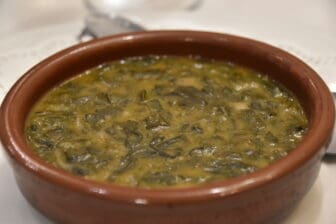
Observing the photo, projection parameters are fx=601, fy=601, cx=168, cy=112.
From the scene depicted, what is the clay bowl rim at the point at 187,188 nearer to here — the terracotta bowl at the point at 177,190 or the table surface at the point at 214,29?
the terracotta bowl at the point at 177,190

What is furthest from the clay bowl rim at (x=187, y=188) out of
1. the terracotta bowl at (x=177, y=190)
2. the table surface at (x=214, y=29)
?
the table surface at (x=214, y=29)

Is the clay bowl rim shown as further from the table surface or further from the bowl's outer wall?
the table surface

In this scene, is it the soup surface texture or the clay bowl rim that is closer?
the clay bowl rim

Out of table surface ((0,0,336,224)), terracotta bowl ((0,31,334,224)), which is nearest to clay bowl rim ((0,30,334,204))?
terracotta bowl ((0,31,334,224))

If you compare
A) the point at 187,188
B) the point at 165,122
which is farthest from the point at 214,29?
the point at 187,188

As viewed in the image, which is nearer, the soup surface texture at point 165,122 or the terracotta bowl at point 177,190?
the terracotta bowl at point 177,190

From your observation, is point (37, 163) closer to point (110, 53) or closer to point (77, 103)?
point (77, 103)

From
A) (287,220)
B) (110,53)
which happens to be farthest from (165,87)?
(287,220)
